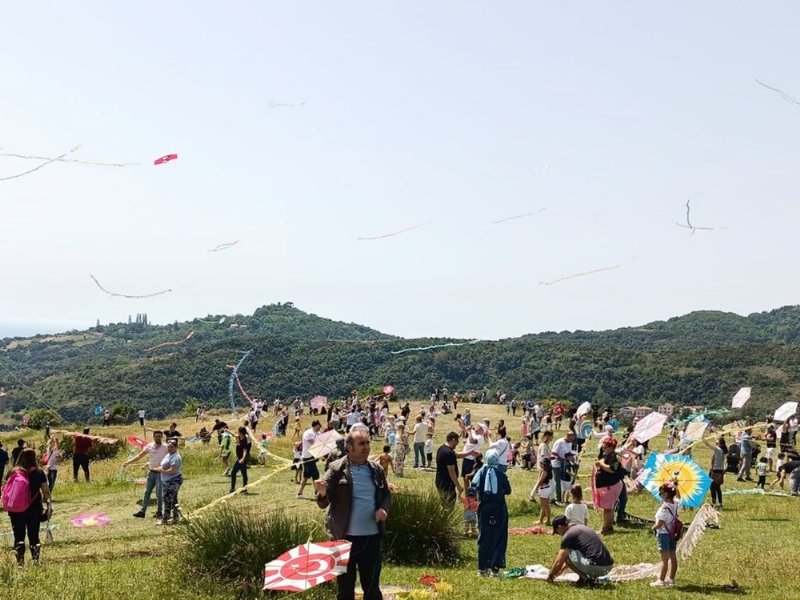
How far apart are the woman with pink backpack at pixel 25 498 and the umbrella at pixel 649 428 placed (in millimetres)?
12240

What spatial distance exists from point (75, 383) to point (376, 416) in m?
96.7

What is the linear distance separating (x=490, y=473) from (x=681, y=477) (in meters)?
3.63

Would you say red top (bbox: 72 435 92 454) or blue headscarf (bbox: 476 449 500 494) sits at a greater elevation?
blue headscarf (bbox: 476 449 500 494)

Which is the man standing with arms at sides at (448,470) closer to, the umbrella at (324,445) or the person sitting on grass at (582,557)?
the person sitting on grass at (582,557)

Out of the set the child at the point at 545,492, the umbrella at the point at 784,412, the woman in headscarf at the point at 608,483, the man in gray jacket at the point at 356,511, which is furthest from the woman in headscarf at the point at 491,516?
the umbrella at the point at 784,412

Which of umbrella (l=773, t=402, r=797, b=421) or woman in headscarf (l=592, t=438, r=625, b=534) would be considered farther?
umbrella (l=773, t=402, r=797, b=421)

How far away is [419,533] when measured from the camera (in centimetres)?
1161

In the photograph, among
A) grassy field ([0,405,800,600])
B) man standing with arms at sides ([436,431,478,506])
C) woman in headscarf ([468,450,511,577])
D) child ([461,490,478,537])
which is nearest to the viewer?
grassy field ([0,405,800,600])

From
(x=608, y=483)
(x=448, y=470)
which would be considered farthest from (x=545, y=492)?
(x=448, y=470)

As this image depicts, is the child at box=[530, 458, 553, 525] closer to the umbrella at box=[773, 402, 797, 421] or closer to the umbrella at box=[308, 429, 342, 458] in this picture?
the umbrella at box=[308, 429, 342, 458]

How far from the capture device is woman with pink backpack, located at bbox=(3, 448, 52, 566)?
11.5 metres

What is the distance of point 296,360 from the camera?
127 m

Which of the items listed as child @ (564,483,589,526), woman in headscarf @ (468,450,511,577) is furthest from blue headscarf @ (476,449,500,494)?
child @ (564,483,589,526)

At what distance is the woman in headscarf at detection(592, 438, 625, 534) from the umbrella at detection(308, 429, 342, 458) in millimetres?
5291
